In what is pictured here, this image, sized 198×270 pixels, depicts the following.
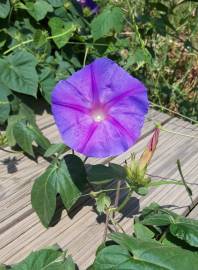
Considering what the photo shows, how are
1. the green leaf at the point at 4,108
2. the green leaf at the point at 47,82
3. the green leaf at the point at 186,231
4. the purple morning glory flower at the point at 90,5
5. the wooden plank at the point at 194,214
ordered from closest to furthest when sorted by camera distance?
the green leaf at the point at 186,231
the wooden plank at the point at 194,214
the green leaf at the point at 4,108
the green leaf at the point at 47,82
the purple morning glory flower at the point at 90,5

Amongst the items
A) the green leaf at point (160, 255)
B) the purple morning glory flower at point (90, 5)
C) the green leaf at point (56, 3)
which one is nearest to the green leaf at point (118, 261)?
the green leaf at point (160, 255)

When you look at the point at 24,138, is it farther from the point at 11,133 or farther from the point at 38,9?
the point at 38,9

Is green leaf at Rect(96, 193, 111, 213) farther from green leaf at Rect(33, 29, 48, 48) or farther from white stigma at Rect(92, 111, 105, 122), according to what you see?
green leaf at Rect(33, 29, 48, 48)

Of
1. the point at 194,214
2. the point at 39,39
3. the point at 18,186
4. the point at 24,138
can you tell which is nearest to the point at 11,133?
the point at 24,138

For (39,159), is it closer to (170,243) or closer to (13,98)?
(13,98)

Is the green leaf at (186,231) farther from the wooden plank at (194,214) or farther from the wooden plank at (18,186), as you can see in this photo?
the wooden plank at (18,186)

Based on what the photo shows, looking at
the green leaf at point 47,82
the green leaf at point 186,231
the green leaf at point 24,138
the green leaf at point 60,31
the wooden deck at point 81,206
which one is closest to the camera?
the green leaf at point 186,231

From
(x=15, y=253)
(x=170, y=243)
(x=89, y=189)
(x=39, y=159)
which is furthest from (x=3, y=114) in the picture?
(x=170, y=243)
